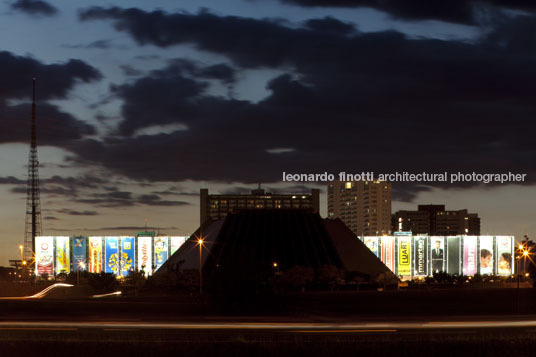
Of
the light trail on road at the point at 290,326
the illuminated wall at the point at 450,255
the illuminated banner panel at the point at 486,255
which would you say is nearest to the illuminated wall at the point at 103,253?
the illuminated wall at the point at 450,255

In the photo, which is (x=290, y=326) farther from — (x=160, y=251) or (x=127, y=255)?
(x=160, y=251)

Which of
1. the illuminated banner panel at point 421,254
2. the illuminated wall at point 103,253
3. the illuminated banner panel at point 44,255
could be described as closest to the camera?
the illuminated banner panel at point 421,254

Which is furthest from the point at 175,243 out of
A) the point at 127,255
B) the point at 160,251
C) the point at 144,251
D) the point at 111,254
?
the point at 111,254

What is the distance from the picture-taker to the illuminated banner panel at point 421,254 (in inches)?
4176

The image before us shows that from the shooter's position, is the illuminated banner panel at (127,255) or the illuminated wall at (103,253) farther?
the illuminated wall at (103,253)

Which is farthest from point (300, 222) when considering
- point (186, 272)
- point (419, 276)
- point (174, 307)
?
point (174, 307)

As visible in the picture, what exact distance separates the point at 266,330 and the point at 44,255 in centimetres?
8815

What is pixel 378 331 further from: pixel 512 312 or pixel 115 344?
pixel 512 312

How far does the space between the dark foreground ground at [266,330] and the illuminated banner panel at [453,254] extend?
55968mm

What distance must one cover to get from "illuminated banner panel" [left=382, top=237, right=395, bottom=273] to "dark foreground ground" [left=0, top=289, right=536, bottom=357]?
55185 mm

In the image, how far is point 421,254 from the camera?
106m

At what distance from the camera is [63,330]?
3128 centimetres

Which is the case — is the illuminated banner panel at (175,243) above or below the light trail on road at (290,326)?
above

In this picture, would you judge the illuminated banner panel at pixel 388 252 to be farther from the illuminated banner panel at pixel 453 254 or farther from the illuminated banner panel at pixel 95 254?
the illuminated banner panel at pixel 95 254
